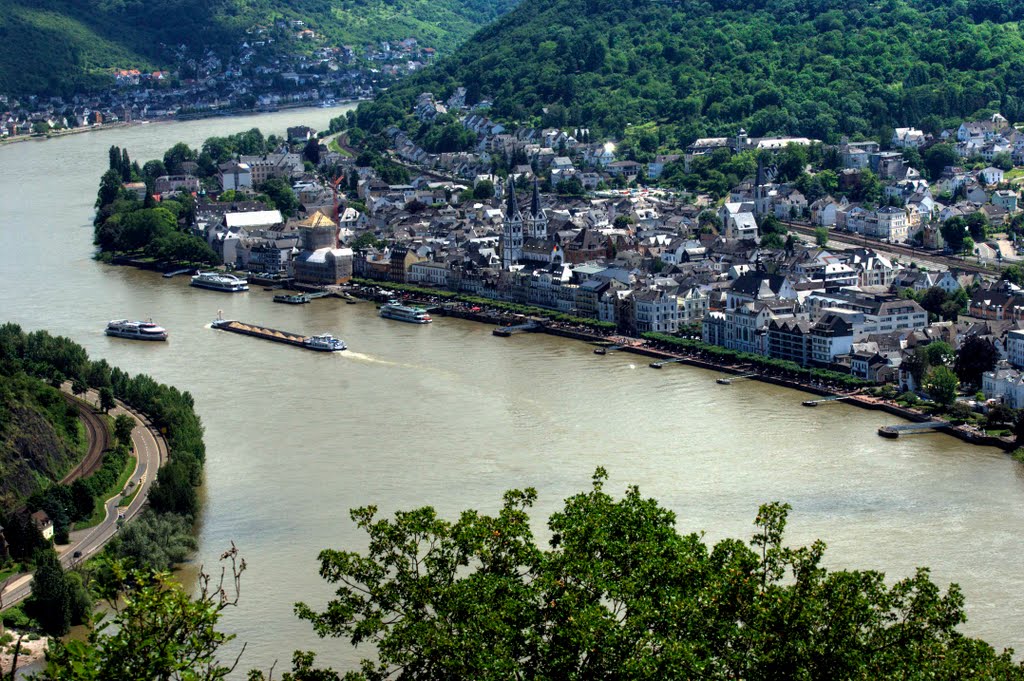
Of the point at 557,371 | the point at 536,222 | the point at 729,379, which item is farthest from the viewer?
the point at 536,222

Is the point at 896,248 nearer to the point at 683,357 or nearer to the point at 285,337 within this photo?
the point at 683,357

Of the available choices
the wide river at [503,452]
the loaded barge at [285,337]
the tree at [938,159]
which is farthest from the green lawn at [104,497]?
the tree at [938,159]

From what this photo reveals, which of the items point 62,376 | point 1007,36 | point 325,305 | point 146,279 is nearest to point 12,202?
point 146,279

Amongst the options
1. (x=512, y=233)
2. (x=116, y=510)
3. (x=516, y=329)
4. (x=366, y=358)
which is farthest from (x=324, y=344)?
(x=116, y=510)

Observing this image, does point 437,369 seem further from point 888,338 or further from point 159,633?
point 159,633

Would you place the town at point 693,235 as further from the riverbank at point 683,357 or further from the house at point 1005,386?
the riverbank at point 683,357
